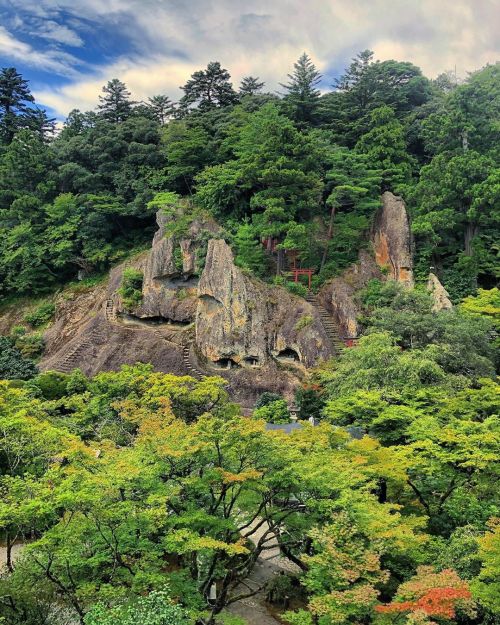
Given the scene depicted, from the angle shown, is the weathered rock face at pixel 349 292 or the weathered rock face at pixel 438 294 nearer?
the weathered rock face at pixel 438 294

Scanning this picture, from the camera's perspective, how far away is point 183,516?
37.1 ft

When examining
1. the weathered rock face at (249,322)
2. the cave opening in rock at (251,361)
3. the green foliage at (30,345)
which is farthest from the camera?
the green foliage at (30,345)

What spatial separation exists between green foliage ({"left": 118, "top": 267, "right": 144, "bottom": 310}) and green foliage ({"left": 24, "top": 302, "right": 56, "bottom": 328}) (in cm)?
843

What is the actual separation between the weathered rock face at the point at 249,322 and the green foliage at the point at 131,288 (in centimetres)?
565

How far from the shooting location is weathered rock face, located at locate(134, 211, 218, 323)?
99.5ft

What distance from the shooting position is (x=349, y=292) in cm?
2858

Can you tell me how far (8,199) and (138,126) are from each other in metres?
12.8

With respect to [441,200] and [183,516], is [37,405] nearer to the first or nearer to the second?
[183,516]

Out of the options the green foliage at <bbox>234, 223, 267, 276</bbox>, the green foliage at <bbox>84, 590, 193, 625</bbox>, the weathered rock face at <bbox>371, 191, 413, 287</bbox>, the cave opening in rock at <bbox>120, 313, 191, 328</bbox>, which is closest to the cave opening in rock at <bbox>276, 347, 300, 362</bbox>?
the green foliage at <bbox>234, 223, 267, 276</bbox>

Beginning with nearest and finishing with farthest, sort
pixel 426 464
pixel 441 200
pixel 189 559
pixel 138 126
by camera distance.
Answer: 1. pixel 189 559
2. pixel 426 464
3. pixel 441 200
4. pixel 138 126

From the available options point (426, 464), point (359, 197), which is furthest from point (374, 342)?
point (359, 197)

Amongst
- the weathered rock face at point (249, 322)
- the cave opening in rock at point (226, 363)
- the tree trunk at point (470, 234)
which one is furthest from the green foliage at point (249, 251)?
the tree trunk at point (470, 234)

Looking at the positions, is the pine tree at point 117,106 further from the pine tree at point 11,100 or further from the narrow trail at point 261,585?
the narrow trail at point 261,585

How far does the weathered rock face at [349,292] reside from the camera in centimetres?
2750
